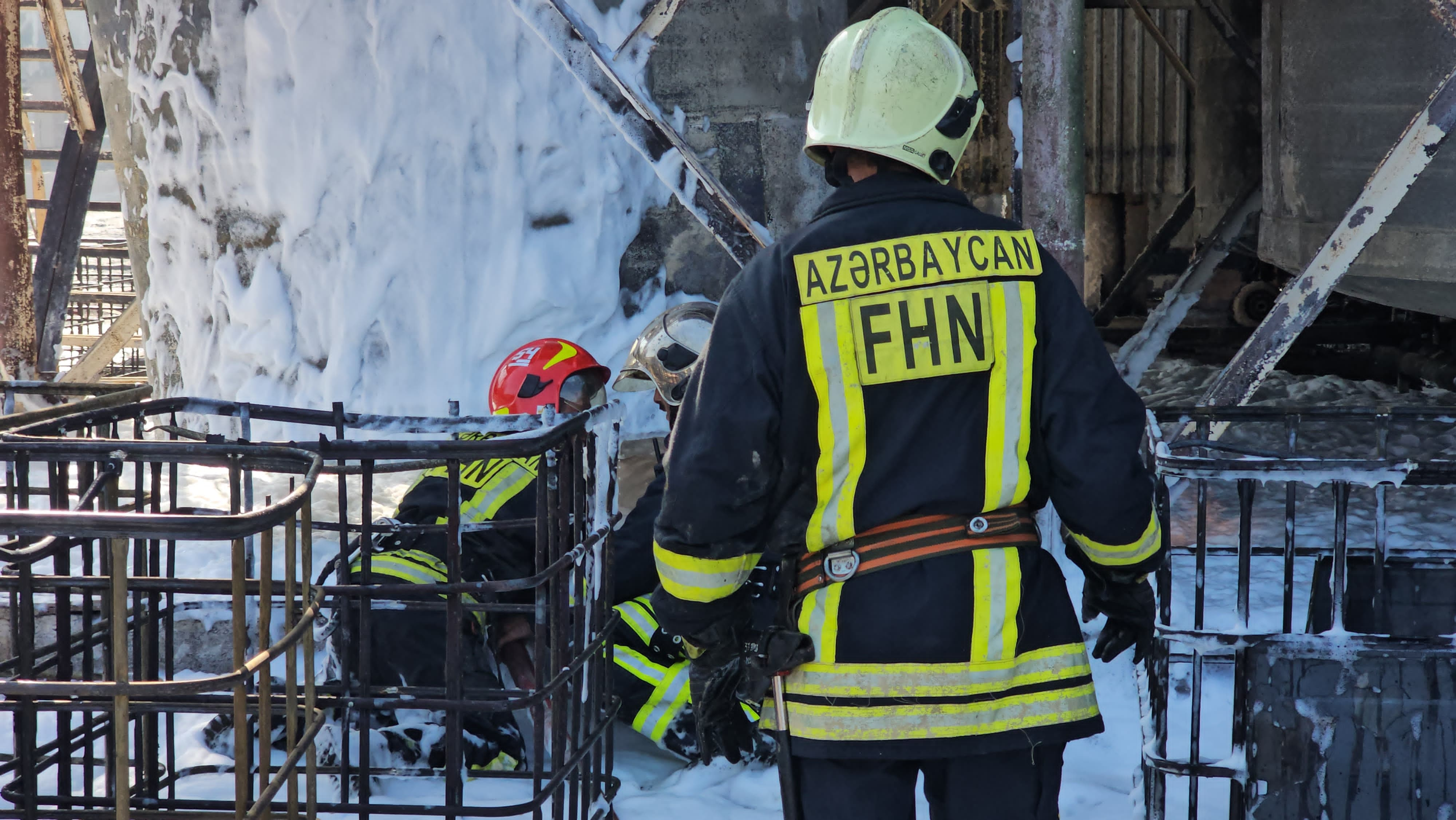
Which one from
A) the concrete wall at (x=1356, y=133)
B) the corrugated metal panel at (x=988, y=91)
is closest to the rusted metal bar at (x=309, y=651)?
the concrete wall at (x=1356, y=133)

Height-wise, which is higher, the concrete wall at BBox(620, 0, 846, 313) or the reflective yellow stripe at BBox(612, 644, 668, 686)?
the concrete wall at BBox(620, 0, 846, 313)

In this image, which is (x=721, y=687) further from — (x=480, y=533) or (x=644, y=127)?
(x=644, y=127)

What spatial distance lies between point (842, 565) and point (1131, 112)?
8.43 metres

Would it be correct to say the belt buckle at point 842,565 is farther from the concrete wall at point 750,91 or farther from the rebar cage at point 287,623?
the concrete wall at point 750,91

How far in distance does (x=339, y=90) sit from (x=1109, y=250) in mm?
6979

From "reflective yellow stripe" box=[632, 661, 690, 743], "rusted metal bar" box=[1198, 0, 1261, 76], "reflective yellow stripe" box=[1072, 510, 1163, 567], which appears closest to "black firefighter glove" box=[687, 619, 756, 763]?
"reflective yellow stripe" box=[1072, 510, 1163, 567]

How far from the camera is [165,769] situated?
9.82 feet

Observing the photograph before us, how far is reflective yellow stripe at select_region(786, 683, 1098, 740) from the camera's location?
200 cm

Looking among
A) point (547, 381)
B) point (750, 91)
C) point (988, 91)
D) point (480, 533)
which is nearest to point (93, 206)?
point (750, 91)

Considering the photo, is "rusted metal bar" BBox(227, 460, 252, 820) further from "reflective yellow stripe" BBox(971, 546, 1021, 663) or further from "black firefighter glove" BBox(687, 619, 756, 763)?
"reflective yellow stripe" BBox(971, 546, 1021, 663)

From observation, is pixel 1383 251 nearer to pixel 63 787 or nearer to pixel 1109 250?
pixel 63 787

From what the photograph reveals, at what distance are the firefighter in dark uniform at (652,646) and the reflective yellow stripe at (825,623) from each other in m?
1.08

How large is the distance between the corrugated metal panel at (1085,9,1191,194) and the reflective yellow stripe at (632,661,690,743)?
739cm

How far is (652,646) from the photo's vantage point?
3.44 metres
